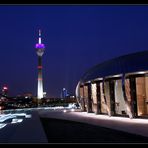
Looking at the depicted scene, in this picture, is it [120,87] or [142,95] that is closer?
[142,95]

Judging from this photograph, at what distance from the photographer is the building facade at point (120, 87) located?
26547 millimetres

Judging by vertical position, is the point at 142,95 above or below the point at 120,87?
below

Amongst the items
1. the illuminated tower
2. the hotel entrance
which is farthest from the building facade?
the illuminated tower

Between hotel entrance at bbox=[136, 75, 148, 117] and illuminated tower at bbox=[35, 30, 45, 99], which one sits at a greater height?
illuminated tower at bbox=[35, 30, 45, 99]

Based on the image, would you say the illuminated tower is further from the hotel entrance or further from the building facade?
the hotel entrance

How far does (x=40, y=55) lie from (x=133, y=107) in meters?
118

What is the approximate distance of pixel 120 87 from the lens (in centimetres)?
3130

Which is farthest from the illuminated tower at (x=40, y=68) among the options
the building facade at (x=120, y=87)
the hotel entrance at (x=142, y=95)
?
the hotel entrance at (x=142, y=95)

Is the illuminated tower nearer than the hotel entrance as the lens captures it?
No

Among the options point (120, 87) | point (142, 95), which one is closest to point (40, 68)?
point (120, 87)

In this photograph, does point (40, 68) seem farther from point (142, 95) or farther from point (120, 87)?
point (142, 95)

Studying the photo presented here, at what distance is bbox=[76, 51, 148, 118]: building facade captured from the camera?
26547 millimetres
